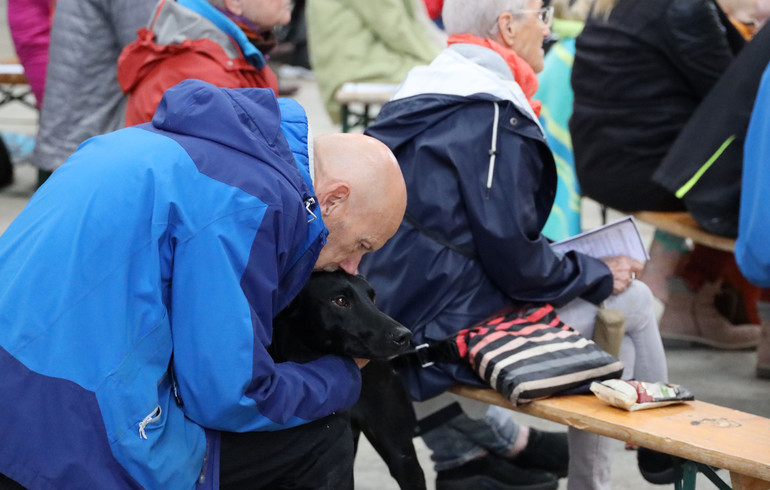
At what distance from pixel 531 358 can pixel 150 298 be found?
121 cm

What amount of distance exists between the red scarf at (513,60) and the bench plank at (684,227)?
4.12ft

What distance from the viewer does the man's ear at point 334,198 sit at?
2.22 meters

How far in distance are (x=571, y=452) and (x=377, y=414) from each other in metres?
0.65

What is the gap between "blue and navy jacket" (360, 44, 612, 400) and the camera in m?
2.82

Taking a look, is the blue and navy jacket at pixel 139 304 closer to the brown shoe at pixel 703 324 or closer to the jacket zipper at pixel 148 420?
the jacket zipper at pixel 148 420

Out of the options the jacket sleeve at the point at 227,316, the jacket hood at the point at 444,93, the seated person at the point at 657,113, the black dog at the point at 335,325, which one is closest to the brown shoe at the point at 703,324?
the seated person at the point at 657,113

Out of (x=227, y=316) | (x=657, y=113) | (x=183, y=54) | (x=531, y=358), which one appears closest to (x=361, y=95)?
(x=657, y=113)

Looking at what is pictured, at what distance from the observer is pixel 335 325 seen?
2.35 meters

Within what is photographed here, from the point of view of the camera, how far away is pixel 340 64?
20.6 ft

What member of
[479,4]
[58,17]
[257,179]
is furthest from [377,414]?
[58,17]

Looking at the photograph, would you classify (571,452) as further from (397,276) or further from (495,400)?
(397,276)

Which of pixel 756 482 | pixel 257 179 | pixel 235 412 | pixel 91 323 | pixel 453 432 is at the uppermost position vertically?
pixel 257 179

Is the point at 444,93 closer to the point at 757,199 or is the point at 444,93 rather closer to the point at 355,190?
the point at 355,190

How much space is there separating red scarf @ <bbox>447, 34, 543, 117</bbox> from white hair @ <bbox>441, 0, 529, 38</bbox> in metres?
0.05
